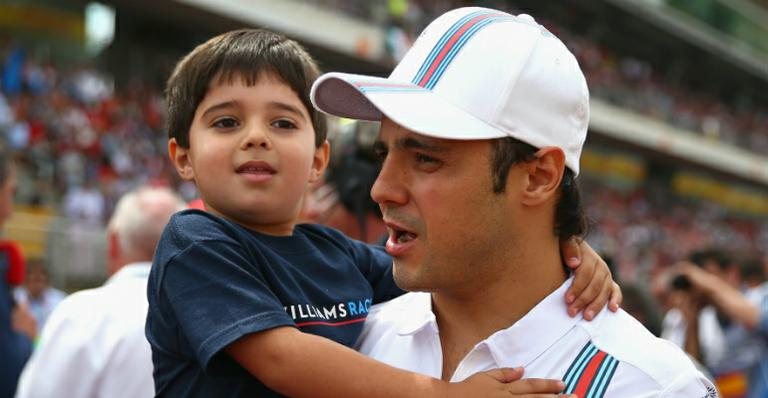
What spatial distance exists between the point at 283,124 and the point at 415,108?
47 cm

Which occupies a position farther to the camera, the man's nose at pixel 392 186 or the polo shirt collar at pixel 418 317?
the polo shirt collar at pixel 418 317

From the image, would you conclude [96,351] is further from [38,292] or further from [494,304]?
[38,292]

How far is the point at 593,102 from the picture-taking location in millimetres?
28469

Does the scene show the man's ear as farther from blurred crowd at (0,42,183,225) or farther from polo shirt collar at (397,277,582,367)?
blurred crowd at (0,42,183,225)

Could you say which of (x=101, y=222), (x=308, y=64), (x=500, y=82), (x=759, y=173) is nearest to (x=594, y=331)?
(x=500, y=82)

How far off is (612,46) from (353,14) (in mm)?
14841

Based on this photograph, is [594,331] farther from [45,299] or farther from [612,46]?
[612,46]

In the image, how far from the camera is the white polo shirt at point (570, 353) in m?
1.68

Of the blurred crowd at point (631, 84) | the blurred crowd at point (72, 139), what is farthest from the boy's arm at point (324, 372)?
the blurred crowd at point (631, 84)

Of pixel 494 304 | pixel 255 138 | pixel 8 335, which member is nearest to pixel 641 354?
pixel 494 304

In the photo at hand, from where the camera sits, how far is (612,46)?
3294 cm

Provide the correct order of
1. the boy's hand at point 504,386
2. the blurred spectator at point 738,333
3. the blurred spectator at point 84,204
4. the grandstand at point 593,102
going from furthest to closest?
1. the grandstand at point 593,102
2. the blurred spectator at point 84,204
3. the blurred spectator at point 738,333
4. the boy's hand at point 504,386

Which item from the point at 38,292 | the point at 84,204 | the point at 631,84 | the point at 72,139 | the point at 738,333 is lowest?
the point at 631,84

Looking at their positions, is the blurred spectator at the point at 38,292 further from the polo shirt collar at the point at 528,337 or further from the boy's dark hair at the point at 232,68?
the polo shirt collar at the point at 528,337
